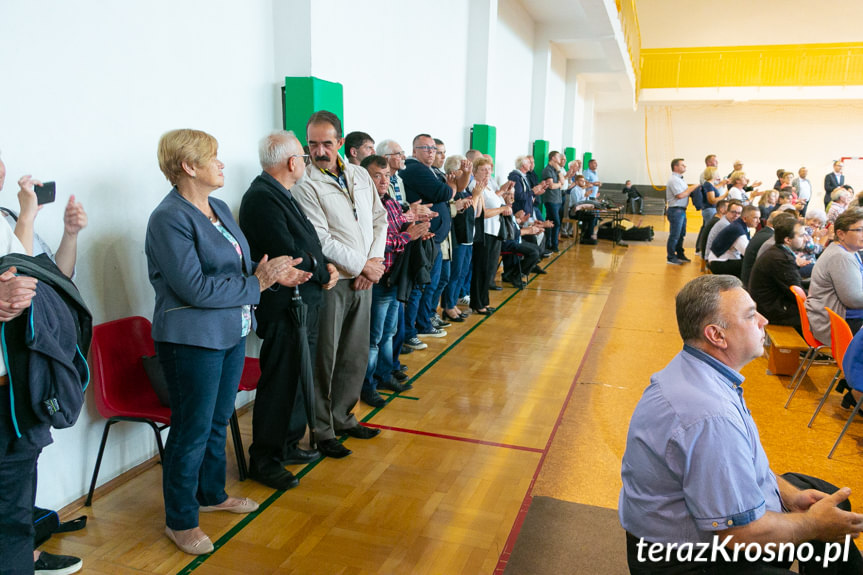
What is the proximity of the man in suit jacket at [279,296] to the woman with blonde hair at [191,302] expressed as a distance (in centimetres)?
31

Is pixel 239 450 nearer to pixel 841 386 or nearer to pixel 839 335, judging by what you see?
pixel 839 335

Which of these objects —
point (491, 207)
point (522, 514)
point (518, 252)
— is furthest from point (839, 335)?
point (518, 252)

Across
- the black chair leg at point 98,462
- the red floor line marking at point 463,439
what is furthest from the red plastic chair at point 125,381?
the red floor line marking at point 463,439

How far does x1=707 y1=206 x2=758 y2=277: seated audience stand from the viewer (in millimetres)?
7035

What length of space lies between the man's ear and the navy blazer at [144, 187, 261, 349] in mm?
1706

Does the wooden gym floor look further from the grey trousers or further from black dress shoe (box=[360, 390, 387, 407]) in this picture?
the grey trousers

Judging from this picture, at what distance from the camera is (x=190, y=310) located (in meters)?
2.34

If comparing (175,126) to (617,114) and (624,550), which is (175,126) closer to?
(624,550)

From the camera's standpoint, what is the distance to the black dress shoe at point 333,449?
3238 millimetres

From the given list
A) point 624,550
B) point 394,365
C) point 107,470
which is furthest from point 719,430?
point 394,365

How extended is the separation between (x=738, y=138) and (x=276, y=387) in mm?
19923

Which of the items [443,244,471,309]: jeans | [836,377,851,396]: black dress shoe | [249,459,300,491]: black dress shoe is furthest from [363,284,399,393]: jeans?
[836,377,851,396]: black dress shoe

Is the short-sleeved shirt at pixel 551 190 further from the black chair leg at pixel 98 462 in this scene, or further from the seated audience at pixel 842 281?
the black chair leg at pixel 98 462

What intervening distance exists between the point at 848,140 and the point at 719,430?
2084 centimetres
